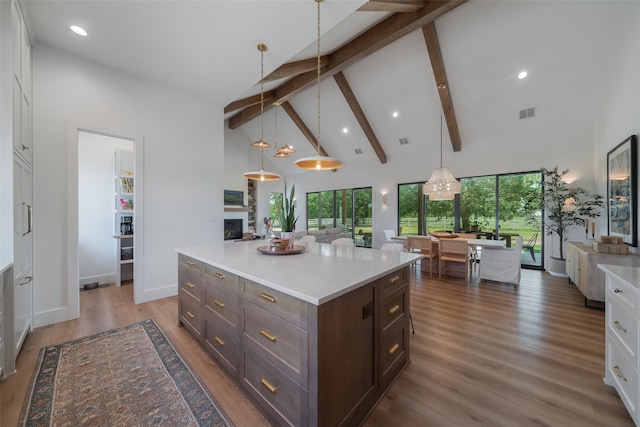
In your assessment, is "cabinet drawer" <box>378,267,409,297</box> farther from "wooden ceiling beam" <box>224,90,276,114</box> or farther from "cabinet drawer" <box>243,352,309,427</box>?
"wooden ceiling beam" <box>224,90,276,114</box>

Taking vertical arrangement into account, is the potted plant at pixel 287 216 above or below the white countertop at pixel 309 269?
above

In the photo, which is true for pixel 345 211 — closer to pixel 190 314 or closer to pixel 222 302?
pixel 190 314

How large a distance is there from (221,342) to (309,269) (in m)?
0.97

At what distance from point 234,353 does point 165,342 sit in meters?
1.09

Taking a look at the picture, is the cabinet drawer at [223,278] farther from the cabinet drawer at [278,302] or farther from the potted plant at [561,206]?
the potted plant at [561,206]

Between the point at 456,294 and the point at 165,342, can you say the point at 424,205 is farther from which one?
the point at 165,342

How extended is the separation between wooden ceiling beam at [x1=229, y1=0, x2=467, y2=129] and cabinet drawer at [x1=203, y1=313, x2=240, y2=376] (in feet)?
15.9

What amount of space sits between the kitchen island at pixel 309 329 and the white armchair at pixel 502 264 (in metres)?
3.23

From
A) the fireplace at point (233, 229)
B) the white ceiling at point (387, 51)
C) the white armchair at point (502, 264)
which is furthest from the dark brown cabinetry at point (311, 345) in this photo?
the fireplace at point (233, 229)

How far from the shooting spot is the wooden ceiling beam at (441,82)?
4.20 metres

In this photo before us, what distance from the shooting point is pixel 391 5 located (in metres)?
3.38

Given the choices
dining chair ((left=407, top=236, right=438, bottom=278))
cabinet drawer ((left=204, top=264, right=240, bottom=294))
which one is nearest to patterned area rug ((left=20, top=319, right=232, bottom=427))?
cabinet drawer ((left=204, top=264, right=240, bottom=294))

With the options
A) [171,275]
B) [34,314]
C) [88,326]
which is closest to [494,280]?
[171,275]

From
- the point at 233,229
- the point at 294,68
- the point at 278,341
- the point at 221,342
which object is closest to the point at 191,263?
the point at 221,342
